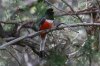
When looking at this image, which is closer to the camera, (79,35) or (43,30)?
(43,30)

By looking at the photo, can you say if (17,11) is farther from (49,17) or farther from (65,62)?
(65,62)

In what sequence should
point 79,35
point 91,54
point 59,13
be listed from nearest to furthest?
point 91,54, point 59,13, point 79,35

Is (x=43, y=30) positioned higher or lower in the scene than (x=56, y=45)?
higher

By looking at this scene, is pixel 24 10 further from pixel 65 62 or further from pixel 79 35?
pixel 79 35

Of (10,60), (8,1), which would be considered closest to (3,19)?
(8,1)

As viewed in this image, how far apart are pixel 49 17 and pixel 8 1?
409 millimetres

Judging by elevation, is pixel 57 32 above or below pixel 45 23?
below

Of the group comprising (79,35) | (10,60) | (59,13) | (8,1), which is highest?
(8,1)

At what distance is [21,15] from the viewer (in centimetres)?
257

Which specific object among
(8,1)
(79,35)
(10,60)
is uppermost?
(8,1)

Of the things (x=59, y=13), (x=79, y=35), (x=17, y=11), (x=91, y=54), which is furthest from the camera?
(x=79, y=35)

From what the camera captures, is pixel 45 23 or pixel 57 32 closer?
pixel 45 23

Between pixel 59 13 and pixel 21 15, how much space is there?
0.38 metres

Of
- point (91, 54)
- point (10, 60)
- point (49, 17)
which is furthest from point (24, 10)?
point (10, 60)
